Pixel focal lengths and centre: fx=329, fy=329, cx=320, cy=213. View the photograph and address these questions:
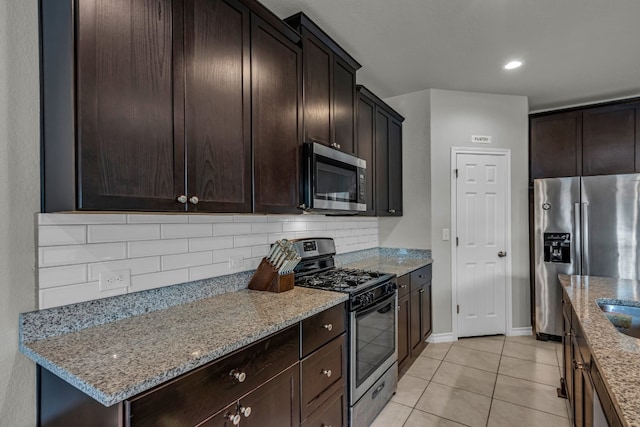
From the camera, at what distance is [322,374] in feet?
5.53

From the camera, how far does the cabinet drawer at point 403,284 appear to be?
268 cm

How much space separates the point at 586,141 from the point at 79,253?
4.76 metres

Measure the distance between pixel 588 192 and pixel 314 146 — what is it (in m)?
3.00

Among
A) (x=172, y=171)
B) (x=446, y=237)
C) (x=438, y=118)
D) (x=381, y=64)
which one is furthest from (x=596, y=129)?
(x=172, y=171)

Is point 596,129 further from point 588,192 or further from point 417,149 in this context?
point 417,149

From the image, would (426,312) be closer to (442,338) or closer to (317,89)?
(442,338)

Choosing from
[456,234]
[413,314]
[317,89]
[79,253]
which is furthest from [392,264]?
[79,253]

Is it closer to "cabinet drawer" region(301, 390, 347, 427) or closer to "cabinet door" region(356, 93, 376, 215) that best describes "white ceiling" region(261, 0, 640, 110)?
"cabinet door" region(356, 93, 376, 215)

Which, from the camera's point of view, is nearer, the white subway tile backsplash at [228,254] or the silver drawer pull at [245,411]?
the silver drawer pull at [245,411]

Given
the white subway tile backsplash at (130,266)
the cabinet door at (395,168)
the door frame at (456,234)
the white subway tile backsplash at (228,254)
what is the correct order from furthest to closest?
the door frame at (456,234) → the cabinet door at (395,168) → the white subway tile backsplash at (228,254) → the white subway tile backsplash at (130,266)

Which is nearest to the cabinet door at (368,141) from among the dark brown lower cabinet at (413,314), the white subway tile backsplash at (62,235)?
the dark brown lower cabinet at (413,314)

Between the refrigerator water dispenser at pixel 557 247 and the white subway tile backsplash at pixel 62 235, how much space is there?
3944 mm

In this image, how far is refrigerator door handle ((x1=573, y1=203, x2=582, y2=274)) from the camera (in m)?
3.29

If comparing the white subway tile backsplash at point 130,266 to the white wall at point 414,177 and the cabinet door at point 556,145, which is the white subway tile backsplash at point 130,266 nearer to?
the white wall at point 414,177
